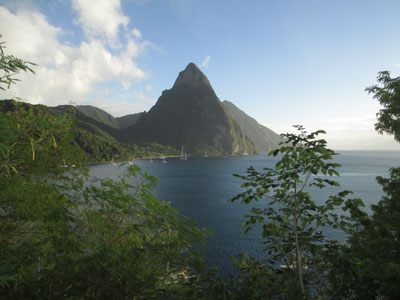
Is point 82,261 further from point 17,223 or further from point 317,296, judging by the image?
point 317,296

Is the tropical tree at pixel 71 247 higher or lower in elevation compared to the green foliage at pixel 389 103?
lower

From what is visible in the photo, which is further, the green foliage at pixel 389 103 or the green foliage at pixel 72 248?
the green foliage at pixel 389 103

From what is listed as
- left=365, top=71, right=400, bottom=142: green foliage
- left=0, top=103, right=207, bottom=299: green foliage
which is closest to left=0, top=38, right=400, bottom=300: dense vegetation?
left=0, top=103, right=207, bottom=299: green foliage

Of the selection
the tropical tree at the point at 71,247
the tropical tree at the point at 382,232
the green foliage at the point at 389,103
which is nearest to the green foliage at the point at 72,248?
the tropical tree at the point at 71,247

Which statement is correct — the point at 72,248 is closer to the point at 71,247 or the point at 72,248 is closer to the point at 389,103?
the point at 71,247

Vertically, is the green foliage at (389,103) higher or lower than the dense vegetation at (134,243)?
higher

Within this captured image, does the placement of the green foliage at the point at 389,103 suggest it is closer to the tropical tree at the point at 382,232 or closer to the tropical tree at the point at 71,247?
the tropical tree at the point at 382,232

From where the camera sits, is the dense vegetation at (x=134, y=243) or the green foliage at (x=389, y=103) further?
the green foliage at (x=389, y=103)

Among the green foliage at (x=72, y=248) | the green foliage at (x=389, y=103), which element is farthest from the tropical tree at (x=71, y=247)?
the green foliage at (x=389, y=103)

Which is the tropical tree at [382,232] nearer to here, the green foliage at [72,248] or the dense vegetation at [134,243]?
the dense vegetation at [134,243]

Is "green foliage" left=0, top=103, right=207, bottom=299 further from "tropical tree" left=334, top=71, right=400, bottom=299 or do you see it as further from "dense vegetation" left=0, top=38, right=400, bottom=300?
"tropical tree" left=334, top=71, right=400, bottom=299

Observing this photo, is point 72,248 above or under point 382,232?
above

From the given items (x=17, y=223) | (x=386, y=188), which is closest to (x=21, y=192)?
(x=17, y=223)

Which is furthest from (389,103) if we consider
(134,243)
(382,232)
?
(134,243)
